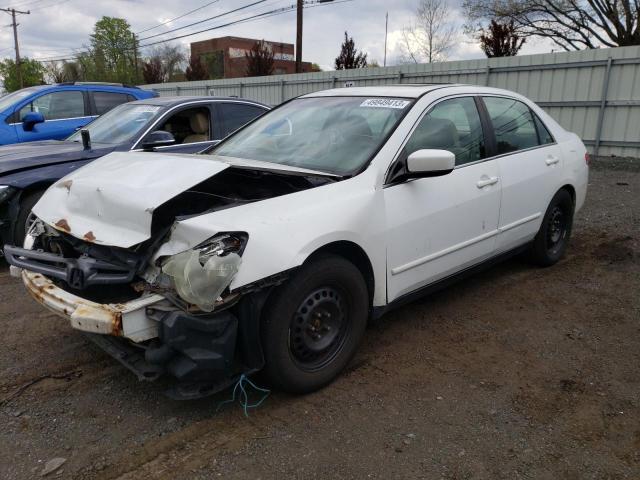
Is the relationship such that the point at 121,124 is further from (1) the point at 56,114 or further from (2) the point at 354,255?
(2) the point at 354,255

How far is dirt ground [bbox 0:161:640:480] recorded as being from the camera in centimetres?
251

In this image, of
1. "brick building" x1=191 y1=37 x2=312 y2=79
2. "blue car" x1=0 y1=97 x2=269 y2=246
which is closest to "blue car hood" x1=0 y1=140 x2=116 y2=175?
"blue car" x1=0 y1=97 x2=269 y2=246

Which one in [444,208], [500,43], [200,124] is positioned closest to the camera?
[444,208]

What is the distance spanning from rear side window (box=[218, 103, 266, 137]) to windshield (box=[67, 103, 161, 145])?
2.70ft

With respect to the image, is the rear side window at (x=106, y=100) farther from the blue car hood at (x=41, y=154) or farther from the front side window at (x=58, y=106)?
the blue car hood at (x=41, y=154)

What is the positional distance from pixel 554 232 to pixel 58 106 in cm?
735

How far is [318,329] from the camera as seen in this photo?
9.97 feet

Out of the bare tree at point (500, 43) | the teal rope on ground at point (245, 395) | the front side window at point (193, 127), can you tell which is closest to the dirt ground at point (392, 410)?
the teal rope on ground at point (245, 395)

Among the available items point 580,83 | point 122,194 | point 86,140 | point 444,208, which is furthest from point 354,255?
point 580,83

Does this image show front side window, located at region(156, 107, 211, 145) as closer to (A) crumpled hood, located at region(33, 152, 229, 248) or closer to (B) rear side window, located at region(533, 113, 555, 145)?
(A) crumpled hood, located at region(33, 152, 229, 248)

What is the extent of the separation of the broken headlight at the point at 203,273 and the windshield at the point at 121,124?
3.98m

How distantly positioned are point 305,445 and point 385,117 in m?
2.19

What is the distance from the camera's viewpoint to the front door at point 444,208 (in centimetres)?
337

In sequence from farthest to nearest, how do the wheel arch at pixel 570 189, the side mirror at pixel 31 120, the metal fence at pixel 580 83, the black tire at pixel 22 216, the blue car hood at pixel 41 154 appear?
the metal fence at pixel 580 83 → the side mirror at pixel 31 120 → the blue car hood at pixel 41 154 → the wheel arch at pixel 570 189 → the black tire at pixel 22 216
